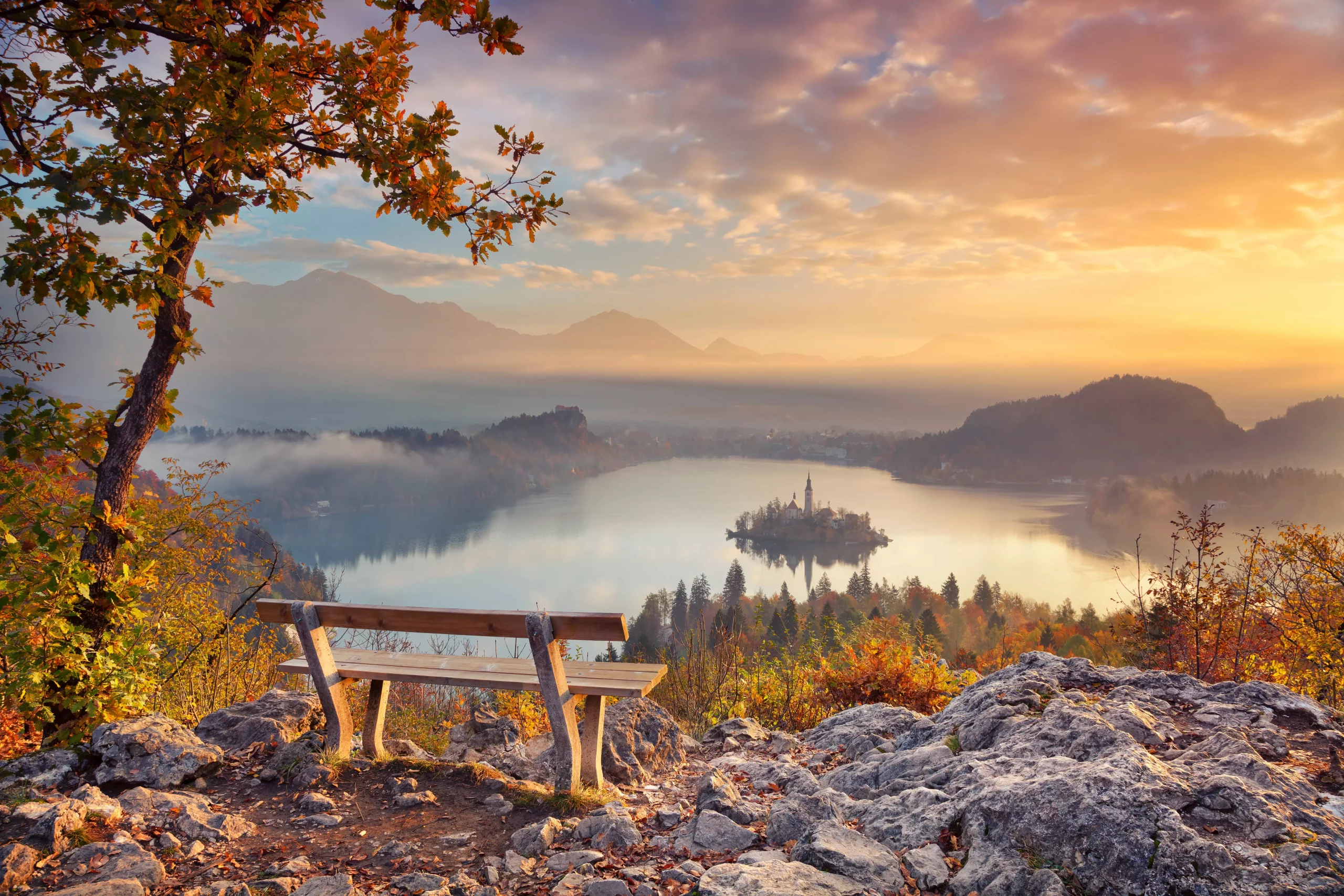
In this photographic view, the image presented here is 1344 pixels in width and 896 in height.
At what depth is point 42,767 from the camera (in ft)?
11.6

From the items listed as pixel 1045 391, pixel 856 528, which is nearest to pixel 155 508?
pixel 856 528

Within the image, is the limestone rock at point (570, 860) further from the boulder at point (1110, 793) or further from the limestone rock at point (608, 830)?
the boulder at point (1110, 793)

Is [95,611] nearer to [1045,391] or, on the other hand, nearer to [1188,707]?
[1188,707]

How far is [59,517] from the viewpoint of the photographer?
3.98m

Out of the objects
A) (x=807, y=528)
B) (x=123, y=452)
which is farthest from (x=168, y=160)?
(x=807, y=528)

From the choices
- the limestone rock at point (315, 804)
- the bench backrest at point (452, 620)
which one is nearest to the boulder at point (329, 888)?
the limestone rock at point (315, 804)

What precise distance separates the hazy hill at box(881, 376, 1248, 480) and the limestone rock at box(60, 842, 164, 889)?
571ft

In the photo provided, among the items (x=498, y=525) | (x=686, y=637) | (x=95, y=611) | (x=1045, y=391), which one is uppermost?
(x=1045, y=391)

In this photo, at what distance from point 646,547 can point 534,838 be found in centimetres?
11619

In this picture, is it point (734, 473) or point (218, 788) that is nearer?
point (218, 788)

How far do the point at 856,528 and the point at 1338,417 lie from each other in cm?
7234

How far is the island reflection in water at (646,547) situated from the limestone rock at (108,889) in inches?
2961

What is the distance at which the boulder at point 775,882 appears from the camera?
104 inches

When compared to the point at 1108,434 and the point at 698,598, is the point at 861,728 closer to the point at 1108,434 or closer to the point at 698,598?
the point at 698,598
